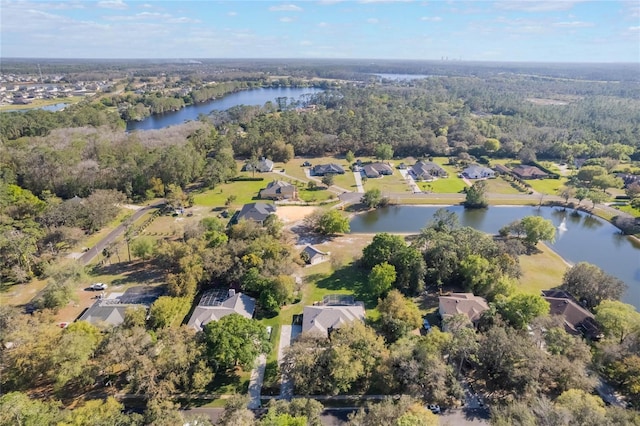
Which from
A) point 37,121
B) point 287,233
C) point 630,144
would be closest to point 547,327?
point 287,233

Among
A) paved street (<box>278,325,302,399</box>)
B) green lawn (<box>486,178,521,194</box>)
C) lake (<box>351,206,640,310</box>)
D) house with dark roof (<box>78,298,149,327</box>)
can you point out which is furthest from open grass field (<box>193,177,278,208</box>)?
green lawn (<box>486,178,521,194</box>)

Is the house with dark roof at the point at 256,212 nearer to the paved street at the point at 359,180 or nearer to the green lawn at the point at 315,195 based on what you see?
the green lawn at the point at 315,195

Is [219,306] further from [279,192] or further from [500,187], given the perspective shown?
[500,187]

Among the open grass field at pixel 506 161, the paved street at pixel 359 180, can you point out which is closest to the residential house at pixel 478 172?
the open grass field at pixel 506 161

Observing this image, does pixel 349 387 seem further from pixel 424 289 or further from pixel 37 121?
pixel 37 121

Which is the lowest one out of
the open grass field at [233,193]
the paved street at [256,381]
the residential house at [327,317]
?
the paved street at [256,381]

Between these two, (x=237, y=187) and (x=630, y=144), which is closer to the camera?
(x=237, y=187)

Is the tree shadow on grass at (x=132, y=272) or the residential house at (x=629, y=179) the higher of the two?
the residential house at (x=629, y=179)
